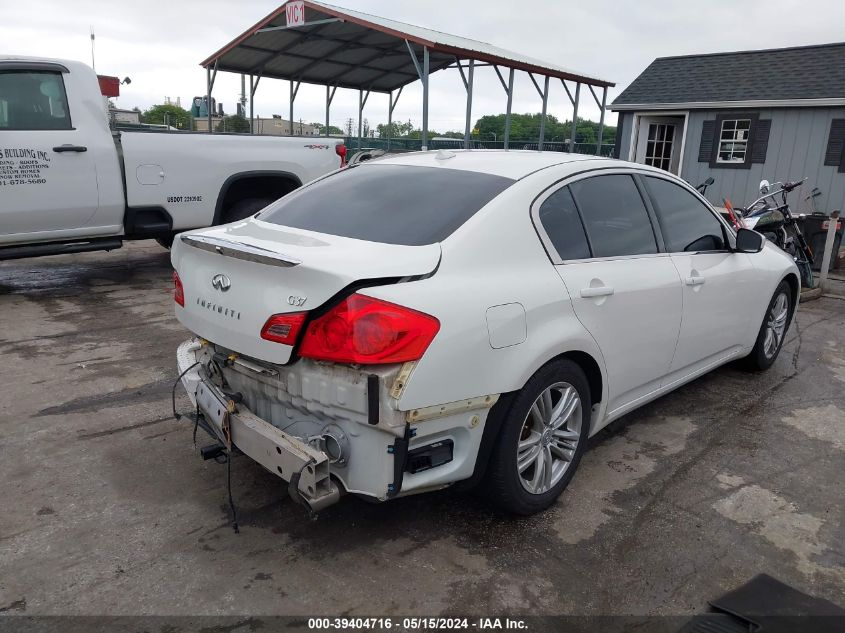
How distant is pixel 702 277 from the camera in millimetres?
3861

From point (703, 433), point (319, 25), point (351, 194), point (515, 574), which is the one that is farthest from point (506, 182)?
point (319, 25)

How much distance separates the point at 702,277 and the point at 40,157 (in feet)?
19.0

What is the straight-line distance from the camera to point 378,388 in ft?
7.52

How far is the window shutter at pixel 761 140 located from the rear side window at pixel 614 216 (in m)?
12.2

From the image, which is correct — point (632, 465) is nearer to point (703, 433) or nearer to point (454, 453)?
point (703, 433)

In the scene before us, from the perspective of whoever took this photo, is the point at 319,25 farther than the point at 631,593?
Yes

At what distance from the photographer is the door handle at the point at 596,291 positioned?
9.87 ft

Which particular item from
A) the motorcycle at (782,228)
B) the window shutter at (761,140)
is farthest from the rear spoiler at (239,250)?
the window shutter at (761,140)

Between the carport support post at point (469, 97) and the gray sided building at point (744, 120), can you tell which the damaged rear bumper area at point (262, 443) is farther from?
the gray sided building at point (744, 120)

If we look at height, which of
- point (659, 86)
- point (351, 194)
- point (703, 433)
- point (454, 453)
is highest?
point (659, 86)

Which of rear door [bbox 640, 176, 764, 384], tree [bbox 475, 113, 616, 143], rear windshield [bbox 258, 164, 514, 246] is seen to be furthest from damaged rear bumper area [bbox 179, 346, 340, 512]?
tree [bbox 475, 113, 616, 143]

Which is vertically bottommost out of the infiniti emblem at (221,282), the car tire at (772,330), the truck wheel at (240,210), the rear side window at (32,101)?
the car tire at (772,330)

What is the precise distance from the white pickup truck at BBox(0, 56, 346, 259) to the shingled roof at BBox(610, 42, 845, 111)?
437 inches

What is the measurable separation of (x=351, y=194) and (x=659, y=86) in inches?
592
